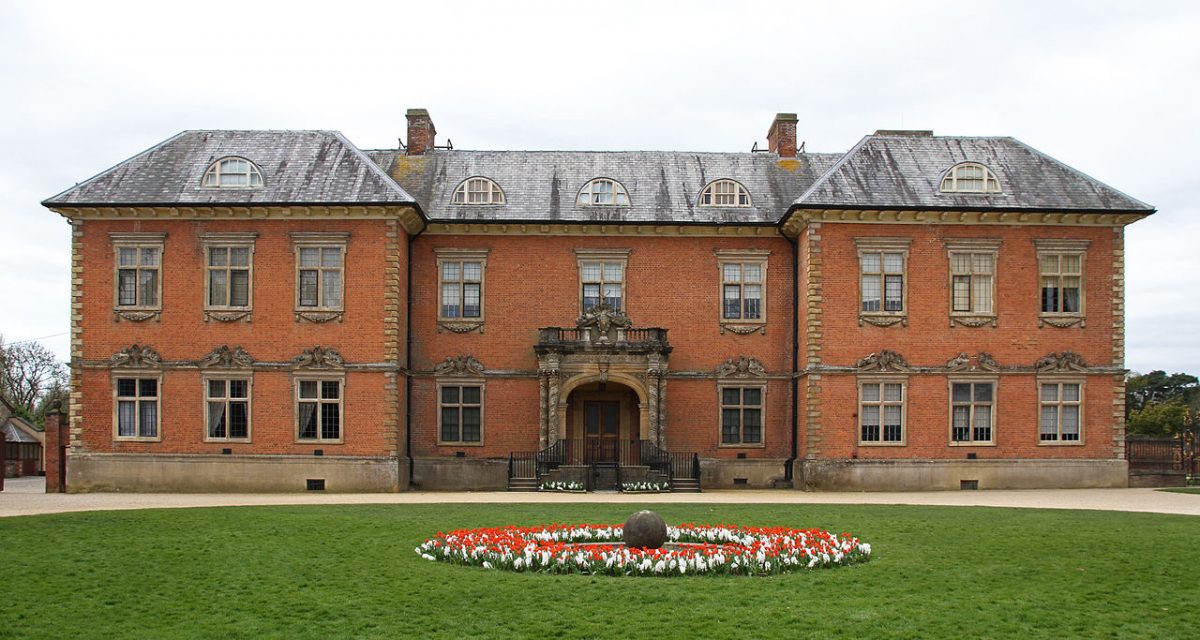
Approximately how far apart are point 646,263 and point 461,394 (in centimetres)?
694

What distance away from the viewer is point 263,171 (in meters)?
31.9

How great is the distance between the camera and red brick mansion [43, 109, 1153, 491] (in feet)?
101

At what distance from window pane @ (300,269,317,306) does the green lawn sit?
12.6 meters

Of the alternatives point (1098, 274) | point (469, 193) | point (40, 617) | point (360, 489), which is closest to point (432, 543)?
point (40, 617)

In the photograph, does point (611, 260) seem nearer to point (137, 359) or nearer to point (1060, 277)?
point (1060, 277)

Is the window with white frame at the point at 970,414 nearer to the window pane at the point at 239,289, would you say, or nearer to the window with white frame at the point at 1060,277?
the window with white frame at the point at 1060,277

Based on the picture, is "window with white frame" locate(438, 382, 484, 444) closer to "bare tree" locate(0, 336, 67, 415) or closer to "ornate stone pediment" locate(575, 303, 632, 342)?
"ornate stone pediment" locate(575, 303, 632, 342)

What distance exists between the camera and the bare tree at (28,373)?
7200cm

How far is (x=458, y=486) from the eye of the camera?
32688 millimetres

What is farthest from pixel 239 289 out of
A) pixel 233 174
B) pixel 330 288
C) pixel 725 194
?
pixel 725 194

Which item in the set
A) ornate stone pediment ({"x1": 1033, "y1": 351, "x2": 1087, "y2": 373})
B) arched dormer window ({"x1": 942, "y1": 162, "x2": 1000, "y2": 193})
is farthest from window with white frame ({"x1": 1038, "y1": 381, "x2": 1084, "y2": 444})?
arched dormer window ({"x1": 942, "y1": 162, "x2": 1000, "y2": 193})

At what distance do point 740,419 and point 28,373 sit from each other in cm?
6070

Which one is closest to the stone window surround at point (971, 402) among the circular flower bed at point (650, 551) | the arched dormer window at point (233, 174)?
the circular flower bed at point (650, 551)

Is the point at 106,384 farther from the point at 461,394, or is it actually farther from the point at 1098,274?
the point at 1098,274
